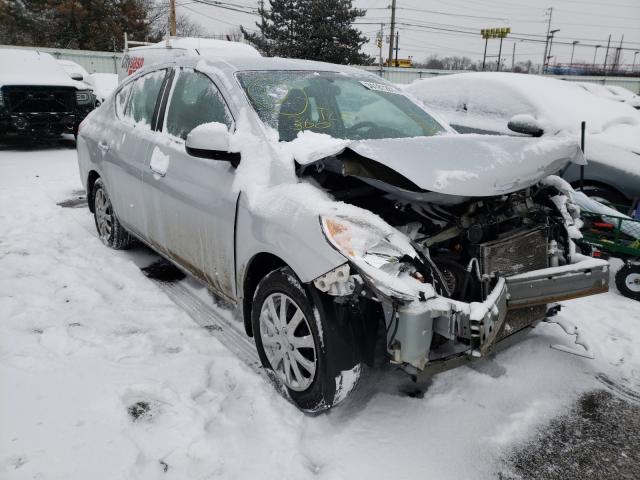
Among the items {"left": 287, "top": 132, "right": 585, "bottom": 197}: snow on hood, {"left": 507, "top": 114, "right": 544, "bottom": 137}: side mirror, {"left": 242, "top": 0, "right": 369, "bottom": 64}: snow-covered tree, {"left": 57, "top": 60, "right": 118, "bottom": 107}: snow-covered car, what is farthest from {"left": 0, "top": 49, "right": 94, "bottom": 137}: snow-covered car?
{"left": 242, "top": 0, "right": 369, "bottom": 64}: snow-covered tree

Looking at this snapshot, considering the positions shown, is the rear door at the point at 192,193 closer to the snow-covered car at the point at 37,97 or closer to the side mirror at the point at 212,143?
the side mirror at the point at 212,143

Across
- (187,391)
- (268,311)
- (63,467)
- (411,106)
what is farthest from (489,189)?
(63,467)

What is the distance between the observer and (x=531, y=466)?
2.29 metres

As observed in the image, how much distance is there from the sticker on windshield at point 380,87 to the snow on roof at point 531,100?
2643 mm

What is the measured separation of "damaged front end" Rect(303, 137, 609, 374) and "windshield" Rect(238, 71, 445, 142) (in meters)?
0.59

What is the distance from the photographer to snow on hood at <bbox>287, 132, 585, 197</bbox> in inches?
88.4

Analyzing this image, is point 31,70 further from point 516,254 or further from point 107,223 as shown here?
point 516,254

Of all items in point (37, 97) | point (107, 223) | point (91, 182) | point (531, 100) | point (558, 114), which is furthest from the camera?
point (37, 97)

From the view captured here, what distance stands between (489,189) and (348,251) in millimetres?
773

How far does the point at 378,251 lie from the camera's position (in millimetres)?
2098

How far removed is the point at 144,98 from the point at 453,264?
296cm

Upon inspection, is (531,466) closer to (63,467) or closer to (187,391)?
(187,391)

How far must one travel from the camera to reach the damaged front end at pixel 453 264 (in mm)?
2041

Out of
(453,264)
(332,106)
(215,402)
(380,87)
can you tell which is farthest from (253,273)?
(380,87)
